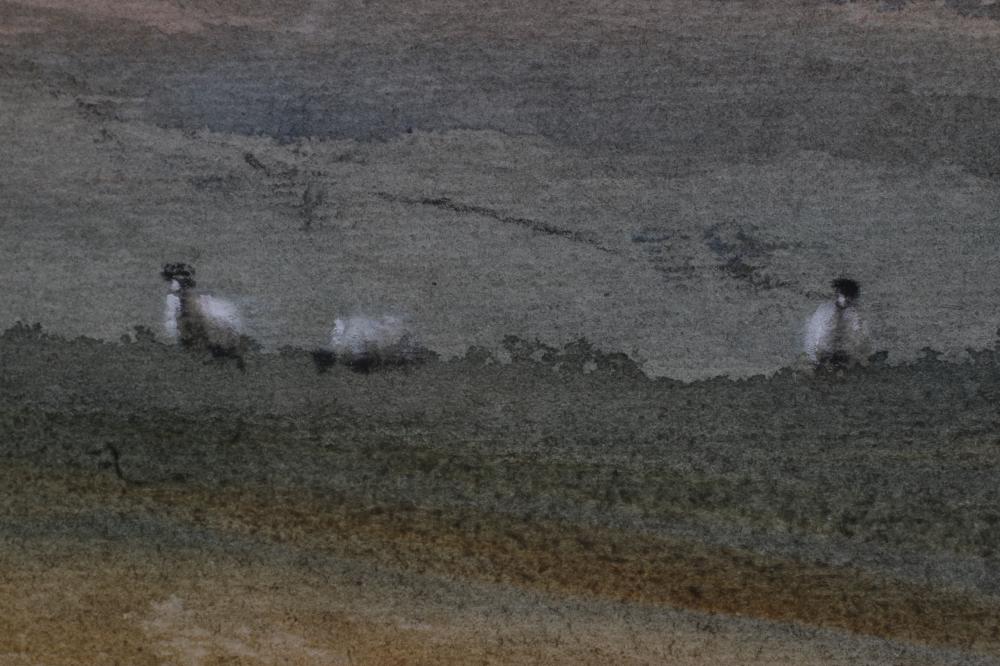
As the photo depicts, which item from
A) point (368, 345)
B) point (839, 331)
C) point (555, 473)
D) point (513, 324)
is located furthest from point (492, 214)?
point (839, 331)

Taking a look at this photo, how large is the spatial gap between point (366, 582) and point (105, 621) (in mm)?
469

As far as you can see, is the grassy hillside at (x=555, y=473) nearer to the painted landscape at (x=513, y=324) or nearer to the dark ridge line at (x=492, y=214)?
the painted landscape at (x=513, y=324)

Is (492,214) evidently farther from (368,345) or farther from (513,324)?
(368,345)

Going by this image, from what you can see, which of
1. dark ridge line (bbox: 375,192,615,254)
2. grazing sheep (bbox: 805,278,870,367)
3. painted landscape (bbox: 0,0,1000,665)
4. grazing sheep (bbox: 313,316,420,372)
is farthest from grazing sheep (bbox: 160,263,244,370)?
grazing sheep (bbox: 805,278,870,367)

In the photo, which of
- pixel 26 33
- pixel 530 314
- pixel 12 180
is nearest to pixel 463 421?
pixel 530 314

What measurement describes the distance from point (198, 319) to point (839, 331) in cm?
107

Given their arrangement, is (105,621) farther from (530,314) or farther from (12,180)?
(530,314)

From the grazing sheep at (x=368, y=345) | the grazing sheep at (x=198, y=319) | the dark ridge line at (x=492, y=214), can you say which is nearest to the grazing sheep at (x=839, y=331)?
the dark ridge line at (x=492, y=214)

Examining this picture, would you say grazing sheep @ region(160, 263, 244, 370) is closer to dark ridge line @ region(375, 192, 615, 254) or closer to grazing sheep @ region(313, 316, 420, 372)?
grazing sheep @ region(313, 316, 420, 372)

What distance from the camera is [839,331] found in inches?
57.8

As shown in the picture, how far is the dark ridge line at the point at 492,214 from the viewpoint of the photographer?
1.47 m

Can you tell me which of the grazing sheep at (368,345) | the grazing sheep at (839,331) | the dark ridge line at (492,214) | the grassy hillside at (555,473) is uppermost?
the dark ridge line at (492,214)

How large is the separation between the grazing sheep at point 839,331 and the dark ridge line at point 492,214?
376 millimetres

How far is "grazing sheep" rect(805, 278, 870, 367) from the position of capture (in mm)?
1463
